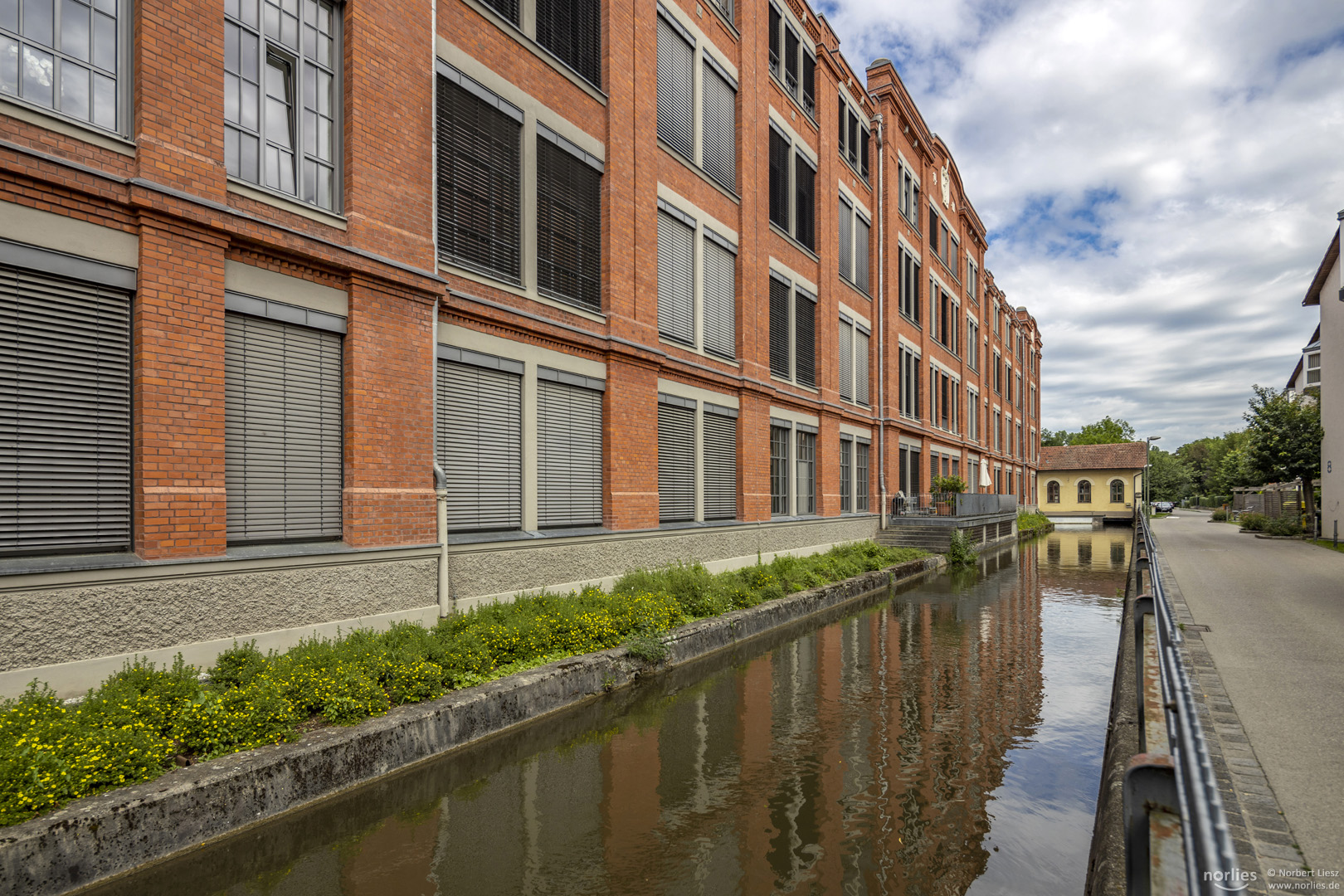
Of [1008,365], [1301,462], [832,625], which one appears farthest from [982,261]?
[832,625]

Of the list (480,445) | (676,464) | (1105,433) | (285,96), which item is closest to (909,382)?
(676,464)

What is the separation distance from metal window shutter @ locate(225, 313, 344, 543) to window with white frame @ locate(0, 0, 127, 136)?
2087mm

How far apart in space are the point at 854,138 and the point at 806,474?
1280 centimetres

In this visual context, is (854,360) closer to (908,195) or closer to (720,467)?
(720,467)

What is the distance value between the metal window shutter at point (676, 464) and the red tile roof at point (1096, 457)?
61.6 meters

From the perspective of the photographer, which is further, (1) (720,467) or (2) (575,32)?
(1) (720,467)

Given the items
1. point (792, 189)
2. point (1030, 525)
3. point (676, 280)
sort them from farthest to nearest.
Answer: point (1030, 525), point (792, 189), point (676, 280)

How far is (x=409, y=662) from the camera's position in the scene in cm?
678

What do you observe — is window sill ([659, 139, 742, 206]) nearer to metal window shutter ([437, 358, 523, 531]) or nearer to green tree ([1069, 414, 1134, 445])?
metal window shutter ([437, 358, 523, 531])

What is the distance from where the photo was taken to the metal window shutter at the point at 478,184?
10172 mm

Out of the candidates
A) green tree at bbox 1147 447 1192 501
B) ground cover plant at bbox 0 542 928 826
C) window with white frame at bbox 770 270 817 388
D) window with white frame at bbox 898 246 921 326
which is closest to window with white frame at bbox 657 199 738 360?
window with white frame at bbox 770 270 817 388

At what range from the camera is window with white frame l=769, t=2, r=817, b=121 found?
20.3 m

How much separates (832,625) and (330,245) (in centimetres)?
1008

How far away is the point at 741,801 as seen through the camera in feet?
18.4
